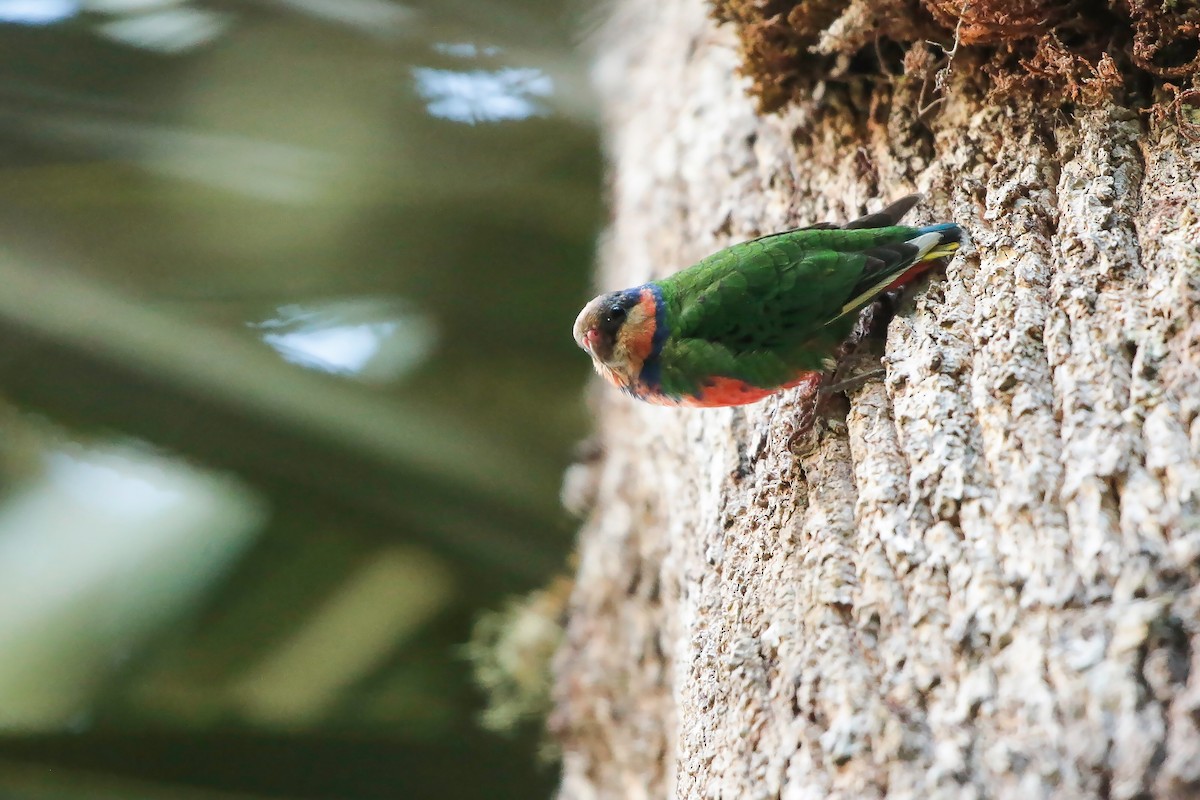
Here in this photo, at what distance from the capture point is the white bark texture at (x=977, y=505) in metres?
1.11

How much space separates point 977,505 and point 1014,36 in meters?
1.02

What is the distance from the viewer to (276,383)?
12.2 feet

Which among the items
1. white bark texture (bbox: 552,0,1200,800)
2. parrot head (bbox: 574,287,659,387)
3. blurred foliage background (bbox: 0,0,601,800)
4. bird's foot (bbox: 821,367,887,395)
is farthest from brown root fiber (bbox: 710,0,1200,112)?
blurred foliage background (bbox: 0,0,601,800)

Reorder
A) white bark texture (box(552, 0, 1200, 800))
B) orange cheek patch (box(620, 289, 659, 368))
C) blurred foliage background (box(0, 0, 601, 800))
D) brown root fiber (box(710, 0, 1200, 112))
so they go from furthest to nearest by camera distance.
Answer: blurred foliage background (box(0, 0, 601, 800)) → orange cheek patch (box(620, 289, 659, 368)) → brown root fiber (box(710, 0, 1200, 112)) → white bark texture (box(552, 0, 1200, 800))

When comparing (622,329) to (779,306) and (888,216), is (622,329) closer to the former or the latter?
(779,306)

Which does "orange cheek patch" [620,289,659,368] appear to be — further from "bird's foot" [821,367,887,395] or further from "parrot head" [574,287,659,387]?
"bird's foot" [821,367,887,395]

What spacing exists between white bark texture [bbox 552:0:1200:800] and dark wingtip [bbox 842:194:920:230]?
4cm

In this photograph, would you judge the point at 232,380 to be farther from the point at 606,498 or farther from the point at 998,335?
the point at 998,335

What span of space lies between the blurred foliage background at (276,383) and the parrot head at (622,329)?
2214 millimetres

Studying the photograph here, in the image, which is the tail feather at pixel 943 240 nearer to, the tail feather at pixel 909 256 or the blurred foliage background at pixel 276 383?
the tail feather at pixel 909 256

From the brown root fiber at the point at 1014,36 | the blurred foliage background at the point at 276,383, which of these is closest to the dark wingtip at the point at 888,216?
the brown root fiber at the point at 1014,36

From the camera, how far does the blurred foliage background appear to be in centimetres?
335

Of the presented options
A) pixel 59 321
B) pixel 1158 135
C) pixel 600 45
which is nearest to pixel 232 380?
pixel 59 321

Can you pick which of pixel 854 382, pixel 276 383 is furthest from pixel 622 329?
pixel 276 383
